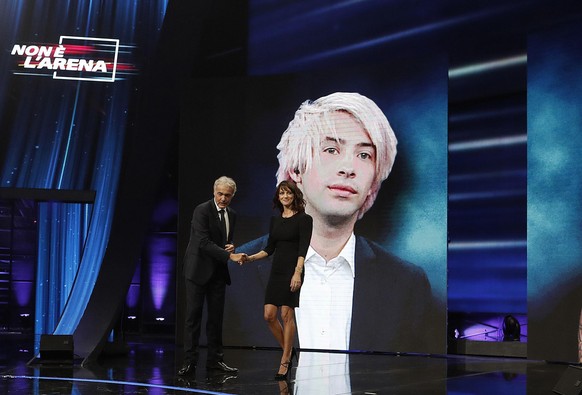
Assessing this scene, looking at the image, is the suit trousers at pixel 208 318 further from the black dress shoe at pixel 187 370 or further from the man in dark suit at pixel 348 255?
the man in dark suit at pixel 348 255

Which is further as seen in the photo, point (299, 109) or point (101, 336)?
point (299, 109)

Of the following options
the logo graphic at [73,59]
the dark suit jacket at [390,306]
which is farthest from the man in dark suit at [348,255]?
the logo graphic at [73,59]

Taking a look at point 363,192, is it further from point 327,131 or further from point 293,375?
point 293,375

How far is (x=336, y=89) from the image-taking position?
8352 mm

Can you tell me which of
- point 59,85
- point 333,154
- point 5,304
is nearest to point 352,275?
point 333,154

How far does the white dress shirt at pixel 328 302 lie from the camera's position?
7988mm

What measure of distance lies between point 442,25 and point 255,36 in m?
2.27

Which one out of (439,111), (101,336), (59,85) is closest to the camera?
(101,336)

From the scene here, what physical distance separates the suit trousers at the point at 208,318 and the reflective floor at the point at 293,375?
164mm

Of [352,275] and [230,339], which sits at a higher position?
[352,275]

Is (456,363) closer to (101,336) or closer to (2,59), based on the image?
(101,336)

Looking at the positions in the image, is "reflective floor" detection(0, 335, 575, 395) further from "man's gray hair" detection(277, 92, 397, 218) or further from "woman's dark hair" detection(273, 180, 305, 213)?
"man's gray hair" detection(277, 92, 397, 218)

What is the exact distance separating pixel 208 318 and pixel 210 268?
37cm

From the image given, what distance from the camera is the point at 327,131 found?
323 inches
